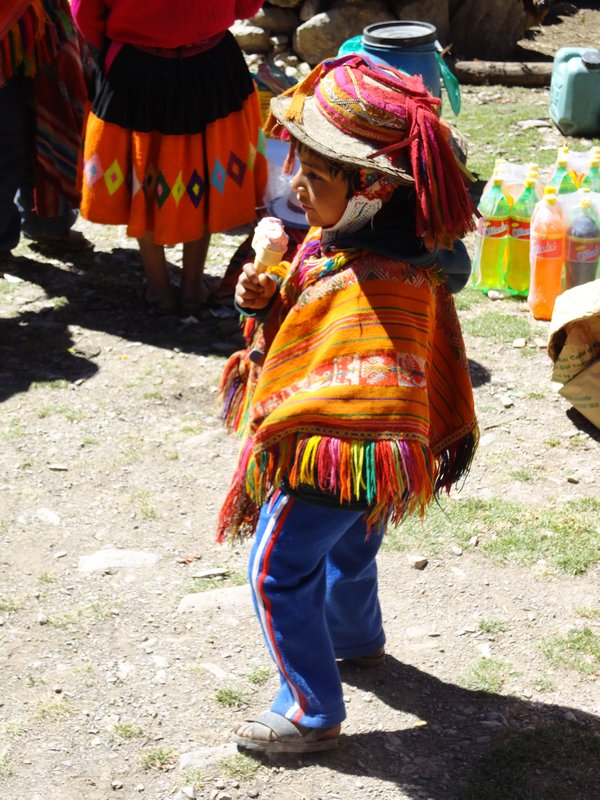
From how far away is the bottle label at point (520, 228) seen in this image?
5707 millimetres

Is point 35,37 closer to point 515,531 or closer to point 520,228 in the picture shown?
point 520,228

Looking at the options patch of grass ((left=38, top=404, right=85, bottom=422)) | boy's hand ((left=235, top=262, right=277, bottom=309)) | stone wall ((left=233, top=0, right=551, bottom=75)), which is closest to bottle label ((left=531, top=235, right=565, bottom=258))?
patch of grass ((left=38, top=404, right=85, bottom=422))

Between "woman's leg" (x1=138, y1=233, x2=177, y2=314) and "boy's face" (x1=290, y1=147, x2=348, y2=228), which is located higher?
"boy's face" (x1=290, y1=147, x2=348, y2=228)

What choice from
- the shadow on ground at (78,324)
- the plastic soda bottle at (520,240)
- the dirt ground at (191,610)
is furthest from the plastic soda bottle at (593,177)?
the shadow on ground at (78,324)

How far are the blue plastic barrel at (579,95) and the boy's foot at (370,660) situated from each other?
5.77m

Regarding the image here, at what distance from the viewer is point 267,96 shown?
5.77m

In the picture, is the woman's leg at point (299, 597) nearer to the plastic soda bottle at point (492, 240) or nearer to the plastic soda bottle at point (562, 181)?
the plastic soda bottle at point (492, 240)

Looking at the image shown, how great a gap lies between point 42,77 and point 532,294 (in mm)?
2721

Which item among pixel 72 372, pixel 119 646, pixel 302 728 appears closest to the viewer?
pixel 302 728

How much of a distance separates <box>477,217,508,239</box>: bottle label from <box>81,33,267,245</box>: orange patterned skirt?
4.04ft

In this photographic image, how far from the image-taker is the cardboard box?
4.54m

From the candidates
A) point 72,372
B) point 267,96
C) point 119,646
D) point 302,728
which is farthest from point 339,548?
point 267,96

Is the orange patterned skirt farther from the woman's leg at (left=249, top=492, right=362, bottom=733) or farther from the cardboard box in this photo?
the woman's leg at (left=249, top=492, right=362, bottom=733)

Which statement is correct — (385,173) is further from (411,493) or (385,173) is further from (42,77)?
(42,77)
